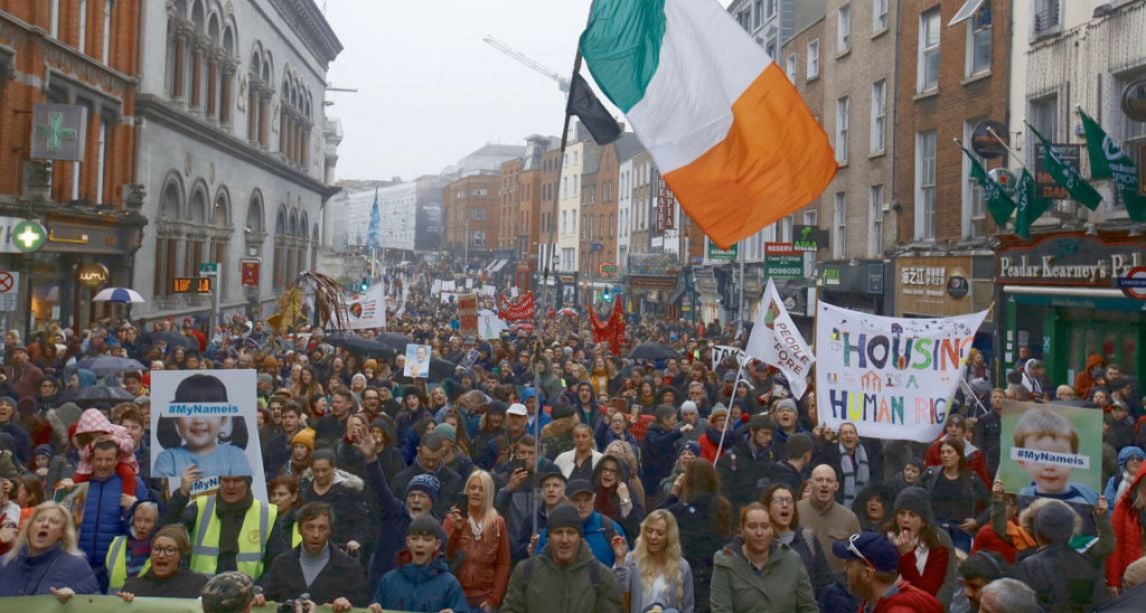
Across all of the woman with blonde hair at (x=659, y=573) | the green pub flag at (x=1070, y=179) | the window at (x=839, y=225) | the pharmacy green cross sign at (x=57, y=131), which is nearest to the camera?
the woman with blonde hair at (x=659, y=573)

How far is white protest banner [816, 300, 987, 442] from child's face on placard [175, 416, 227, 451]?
524 centimetres

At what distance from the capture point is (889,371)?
10.7 metres

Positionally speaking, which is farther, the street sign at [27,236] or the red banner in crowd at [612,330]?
the red banner in crowd at [612,330]

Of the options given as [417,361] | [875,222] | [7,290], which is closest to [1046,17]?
[875,222]

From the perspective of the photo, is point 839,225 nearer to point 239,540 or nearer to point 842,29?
point 842,29

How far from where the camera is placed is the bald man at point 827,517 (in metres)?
7.88

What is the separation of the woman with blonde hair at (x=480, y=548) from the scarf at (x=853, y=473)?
12.6 feet

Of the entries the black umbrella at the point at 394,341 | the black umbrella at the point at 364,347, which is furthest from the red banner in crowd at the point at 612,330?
the black umbrella at the point at 364,347

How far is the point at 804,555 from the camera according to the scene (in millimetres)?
7230

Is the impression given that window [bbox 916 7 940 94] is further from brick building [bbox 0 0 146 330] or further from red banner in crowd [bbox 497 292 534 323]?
brick building [bbox 0 0 146 330]

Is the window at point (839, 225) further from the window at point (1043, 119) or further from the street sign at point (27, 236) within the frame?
the street sign at point (27, 236)

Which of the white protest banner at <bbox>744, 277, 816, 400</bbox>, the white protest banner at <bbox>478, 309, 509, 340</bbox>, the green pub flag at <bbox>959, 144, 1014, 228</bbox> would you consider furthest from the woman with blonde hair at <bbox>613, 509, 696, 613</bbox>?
the white protest banner at <bbox>478, 309, 509, 340</bbox>

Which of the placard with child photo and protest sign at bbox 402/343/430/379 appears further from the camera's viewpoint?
protest sign at bbox 402/343/430/379

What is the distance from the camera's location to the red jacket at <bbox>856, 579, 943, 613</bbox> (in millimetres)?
5395
